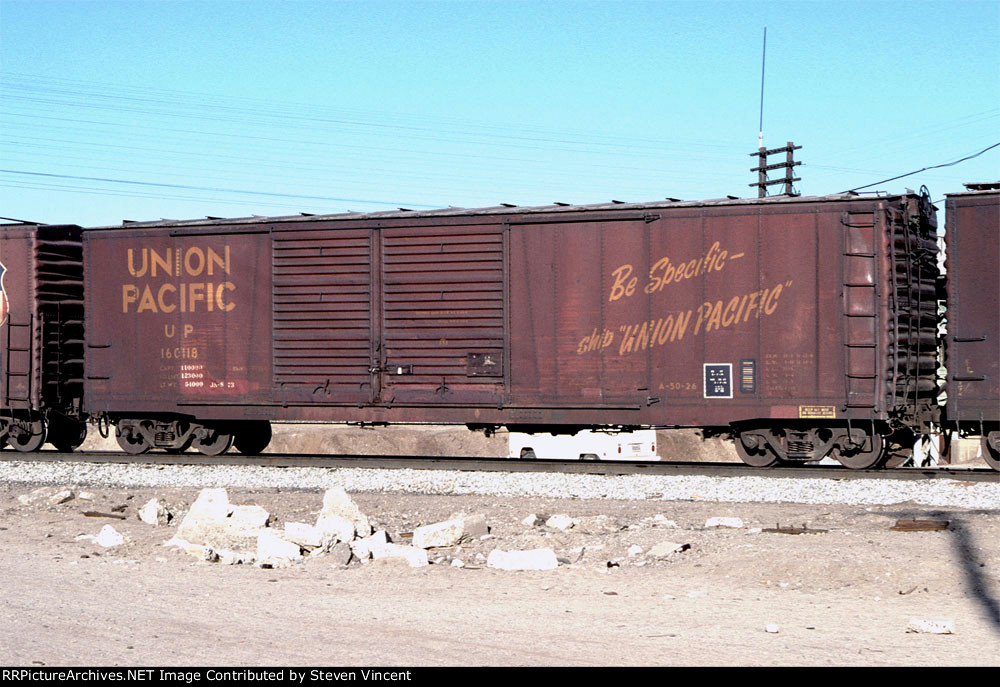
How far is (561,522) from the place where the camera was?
397 inches

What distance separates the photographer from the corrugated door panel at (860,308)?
13.8m

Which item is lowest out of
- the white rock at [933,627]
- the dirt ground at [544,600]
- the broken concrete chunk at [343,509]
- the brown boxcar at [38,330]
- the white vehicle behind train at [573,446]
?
the white vehicle behind train at [573,446]

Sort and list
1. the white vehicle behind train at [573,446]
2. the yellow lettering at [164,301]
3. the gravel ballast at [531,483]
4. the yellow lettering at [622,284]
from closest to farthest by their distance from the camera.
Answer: the gravel ballast at [531,483] → the yellow lettering at [622,284] → the yellow lettering at [164,301] → the white vehicle behind train at [573,446]

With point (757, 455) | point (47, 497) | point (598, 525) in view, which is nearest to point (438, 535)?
point (598, 525)

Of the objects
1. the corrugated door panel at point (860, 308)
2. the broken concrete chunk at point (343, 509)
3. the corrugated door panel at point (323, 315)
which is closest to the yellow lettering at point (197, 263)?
the corrugated door panel at point (323, 315)

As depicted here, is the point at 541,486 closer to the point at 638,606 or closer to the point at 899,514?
the point at 899,514

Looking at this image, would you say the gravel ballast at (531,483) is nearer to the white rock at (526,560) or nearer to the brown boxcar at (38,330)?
the brown boxcar at (38,330)

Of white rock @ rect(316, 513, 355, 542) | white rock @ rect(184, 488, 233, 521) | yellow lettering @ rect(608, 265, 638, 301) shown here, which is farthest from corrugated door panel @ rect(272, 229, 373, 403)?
white rock @ rect(316, 513, 355, 542)

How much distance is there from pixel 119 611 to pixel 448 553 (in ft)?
10.1

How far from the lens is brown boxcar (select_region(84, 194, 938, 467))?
14031mm

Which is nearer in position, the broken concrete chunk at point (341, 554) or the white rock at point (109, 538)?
the broken concrete chunk at point (341, 554)

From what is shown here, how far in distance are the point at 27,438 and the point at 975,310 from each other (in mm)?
15216

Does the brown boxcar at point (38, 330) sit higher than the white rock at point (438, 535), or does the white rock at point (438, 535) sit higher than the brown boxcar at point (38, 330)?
the brown boxcar at point (38, 330)

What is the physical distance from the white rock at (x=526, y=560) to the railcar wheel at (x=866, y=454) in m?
7.53
